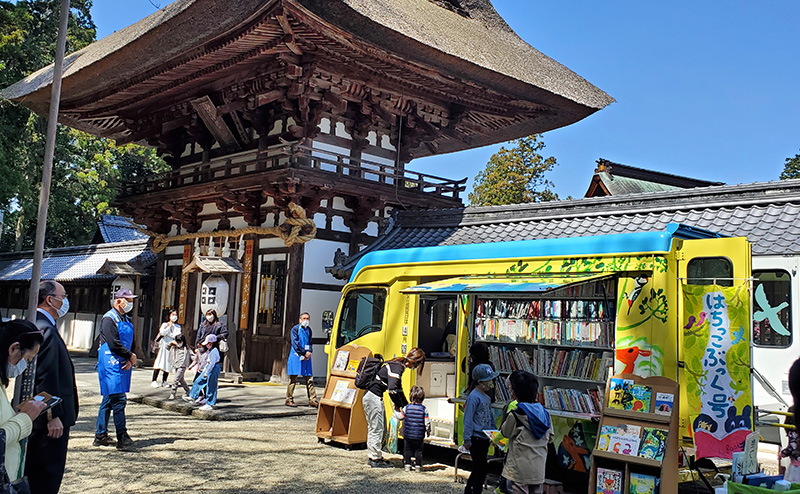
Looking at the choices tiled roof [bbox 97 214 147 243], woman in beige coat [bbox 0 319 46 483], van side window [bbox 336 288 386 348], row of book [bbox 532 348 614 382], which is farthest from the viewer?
tiled roof [bbox 97 214 147 243]

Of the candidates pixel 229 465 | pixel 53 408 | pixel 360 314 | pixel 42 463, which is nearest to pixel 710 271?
pixel 360 314

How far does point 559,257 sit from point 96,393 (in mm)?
9433

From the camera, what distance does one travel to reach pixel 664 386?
5.69m

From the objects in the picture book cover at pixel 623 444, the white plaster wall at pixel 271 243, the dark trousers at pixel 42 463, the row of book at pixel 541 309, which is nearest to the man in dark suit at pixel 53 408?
the dark trousers at pixel 42 463

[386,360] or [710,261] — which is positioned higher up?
[710,261]

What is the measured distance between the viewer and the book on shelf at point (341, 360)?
343 inches

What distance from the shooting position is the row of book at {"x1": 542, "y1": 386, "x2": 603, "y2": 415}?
6.88 meters

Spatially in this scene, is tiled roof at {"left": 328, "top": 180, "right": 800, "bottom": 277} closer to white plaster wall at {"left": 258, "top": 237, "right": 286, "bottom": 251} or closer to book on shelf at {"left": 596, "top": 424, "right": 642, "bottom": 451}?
white plaster wall at {"left": 258, "top": 237, "right": 286, "bottom": 251}

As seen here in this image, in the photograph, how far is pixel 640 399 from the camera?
579 cm

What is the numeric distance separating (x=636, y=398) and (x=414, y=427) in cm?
241

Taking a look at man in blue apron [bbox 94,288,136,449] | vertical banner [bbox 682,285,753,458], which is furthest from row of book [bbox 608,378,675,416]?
man in blue apron [bbox 94,288,136,449]

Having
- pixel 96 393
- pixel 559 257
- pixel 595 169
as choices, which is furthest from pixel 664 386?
pixel 595 169

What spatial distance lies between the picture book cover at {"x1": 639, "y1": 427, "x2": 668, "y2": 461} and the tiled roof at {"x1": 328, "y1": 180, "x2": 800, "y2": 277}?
13.9 ft

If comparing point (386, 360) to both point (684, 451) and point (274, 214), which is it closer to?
point (684, 451)
